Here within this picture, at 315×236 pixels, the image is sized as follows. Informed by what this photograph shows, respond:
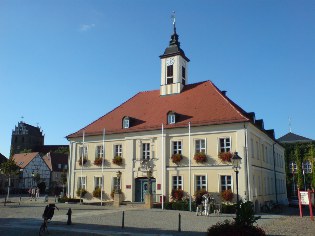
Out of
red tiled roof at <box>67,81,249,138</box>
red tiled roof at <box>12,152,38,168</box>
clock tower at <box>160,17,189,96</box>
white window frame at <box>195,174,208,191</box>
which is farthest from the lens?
red tiled roof at <box>12,152,38,168</box>

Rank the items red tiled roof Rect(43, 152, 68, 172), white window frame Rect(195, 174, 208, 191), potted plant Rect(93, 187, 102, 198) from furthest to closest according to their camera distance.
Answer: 1. red tiled roof Rect(43, 152, 68, 172)
2. potted plant Rect(93, 187, 102, 198)
3. white window frame Rect(195, 174, 208, 191)

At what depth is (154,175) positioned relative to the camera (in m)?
31.7

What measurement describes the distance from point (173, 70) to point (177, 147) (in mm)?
9473

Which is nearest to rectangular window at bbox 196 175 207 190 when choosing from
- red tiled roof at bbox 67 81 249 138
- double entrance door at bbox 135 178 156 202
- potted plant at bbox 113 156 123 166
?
red tiled roof at bbox 67 81 249 138

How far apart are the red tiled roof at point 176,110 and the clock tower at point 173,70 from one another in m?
0.79

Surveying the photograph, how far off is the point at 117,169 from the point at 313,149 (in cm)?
2978

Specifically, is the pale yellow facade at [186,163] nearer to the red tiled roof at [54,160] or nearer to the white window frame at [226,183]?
the white window frame at [226,183]

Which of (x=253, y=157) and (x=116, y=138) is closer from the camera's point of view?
(x=253, y=157)

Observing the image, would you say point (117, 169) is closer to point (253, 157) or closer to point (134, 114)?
point (134, 114)

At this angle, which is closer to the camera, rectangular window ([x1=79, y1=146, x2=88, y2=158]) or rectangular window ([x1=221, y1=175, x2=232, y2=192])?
rectangular window ([x1=221, y1=175, x2=232, y2=192])

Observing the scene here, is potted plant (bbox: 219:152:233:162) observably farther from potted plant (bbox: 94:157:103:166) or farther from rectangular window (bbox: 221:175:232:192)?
potted plant (bbox: 94:157:103:166)

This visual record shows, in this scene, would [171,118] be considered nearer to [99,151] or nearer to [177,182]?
[177,182]

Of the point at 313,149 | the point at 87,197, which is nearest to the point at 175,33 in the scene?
the point at 87,197

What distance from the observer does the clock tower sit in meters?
36.5
